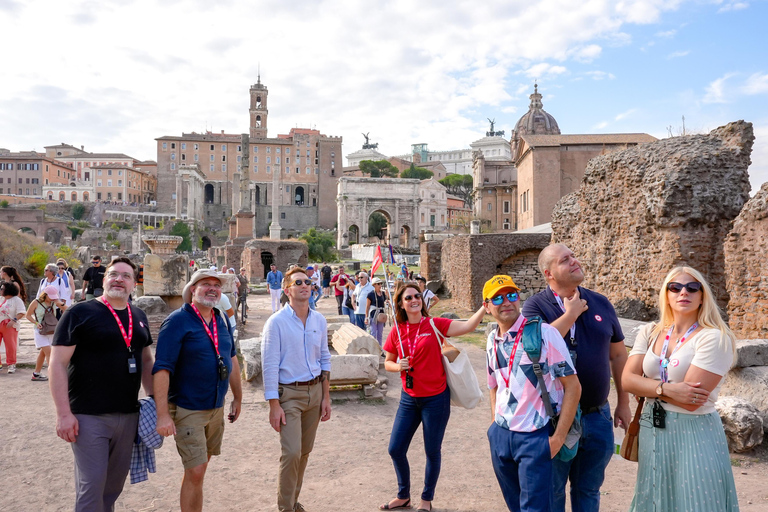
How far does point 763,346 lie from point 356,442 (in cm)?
419

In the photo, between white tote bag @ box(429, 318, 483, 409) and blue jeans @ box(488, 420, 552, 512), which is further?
white tote bag @ box(429, 318, 483, 409)

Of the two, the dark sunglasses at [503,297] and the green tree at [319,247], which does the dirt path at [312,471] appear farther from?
the green tree at [319,247]

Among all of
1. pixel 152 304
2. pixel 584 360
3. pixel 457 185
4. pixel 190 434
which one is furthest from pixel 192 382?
pixel 457 185

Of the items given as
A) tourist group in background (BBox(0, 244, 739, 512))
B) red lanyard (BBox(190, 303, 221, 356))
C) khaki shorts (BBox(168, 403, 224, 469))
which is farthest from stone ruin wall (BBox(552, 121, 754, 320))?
khaki shorts (BBox(168, 403, 224, 469))

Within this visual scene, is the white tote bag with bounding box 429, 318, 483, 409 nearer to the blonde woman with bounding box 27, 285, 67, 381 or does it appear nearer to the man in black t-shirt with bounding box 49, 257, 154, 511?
the man in black t-shirt with bounding box 49, 257, 154, 511

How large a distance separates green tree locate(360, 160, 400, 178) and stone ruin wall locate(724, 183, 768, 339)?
8728cm

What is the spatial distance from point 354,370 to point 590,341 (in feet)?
14.4

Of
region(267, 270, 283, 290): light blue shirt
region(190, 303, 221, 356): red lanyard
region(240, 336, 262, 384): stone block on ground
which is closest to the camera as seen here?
region(190, 303, 221, 356): red lanyard

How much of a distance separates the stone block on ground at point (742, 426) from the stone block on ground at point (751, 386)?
0.22 meters

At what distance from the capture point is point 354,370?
7.08 metres

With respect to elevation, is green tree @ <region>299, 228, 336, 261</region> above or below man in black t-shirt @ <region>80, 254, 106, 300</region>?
above

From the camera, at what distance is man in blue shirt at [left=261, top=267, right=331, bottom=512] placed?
3.59 m

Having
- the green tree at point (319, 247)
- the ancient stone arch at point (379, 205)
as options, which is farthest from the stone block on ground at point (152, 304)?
the ancient stone arch at point (379, 205)

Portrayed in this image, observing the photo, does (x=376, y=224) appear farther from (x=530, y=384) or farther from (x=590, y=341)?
(x=530, y=384)
